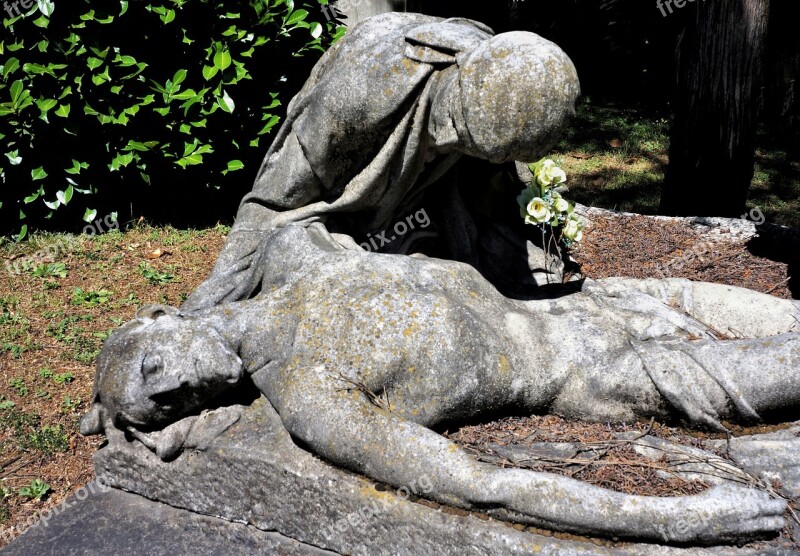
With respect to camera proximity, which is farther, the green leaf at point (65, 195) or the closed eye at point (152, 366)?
the green leaf at point (65, 195)

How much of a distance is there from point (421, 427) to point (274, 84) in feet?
11.7

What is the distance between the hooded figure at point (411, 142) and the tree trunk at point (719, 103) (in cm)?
201

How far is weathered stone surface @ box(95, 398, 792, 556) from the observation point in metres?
2.57

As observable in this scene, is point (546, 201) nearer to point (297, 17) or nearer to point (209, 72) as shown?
point (297, 17)

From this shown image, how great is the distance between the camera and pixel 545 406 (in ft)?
10.4

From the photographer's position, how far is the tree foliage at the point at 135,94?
5191 mm

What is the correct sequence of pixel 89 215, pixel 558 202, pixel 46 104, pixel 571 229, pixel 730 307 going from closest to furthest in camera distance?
pixel 730 307 < pixel 558 202 < pixel 571 229 < pixel 46 104 < pixel 89 215

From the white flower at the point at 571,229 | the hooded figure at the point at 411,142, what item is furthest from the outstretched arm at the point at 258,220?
the white flower at the point at 571,229

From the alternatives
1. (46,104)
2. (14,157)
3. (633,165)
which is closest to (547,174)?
(46,104)

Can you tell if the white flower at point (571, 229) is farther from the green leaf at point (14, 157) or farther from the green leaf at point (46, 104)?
the green leaf at point (14, 157)

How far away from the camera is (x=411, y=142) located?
3.20 meters

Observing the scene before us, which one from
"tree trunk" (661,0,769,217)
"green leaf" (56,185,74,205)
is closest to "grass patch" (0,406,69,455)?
"green leaf" (56,185,74,205)

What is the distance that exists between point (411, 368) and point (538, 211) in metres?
1.11

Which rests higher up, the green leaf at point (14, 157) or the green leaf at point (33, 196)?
the green leaf at point (14, 157)
